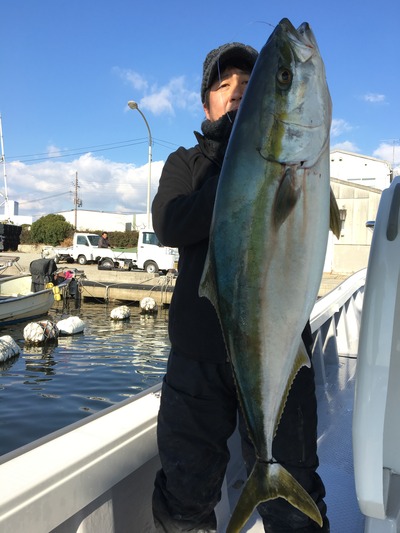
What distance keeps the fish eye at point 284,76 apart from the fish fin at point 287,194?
26 centimetres

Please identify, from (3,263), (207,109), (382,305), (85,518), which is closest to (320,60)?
(207,109)

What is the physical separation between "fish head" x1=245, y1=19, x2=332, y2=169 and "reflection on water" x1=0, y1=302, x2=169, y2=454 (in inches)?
263

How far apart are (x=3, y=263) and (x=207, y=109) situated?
19240 millimetres

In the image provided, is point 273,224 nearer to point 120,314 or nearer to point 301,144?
point 301,144

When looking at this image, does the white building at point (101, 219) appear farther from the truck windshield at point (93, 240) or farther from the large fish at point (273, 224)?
the large fish at point (273, 224)

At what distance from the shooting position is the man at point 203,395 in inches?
69.6

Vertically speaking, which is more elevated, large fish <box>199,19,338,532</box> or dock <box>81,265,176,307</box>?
large fish <box>199,19,338,532</box>

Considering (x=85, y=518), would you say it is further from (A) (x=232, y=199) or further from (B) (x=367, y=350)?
(A) (x=232, y=199)

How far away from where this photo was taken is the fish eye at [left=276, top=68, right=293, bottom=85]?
1.33 meters

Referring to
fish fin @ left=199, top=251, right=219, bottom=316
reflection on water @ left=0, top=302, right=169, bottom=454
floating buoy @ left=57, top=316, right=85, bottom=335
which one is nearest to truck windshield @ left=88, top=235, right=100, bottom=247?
reflection on water @ left=0, top=302, right=169, bottom=454

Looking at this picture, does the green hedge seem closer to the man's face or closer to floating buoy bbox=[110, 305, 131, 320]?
floating buoy bbox=[110, 305, 131, 320]

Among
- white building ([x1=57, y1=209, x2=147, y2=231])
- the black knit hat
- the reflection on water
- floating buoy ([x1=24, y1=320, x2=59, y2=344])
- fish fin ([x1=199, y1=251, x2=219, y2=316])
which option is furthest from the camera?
white building ([x1=57, y1=209, x2=147, y2=231])

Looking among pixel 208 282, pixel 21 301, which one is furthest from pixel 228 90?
pixel 21 301

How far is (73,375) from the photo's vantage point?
1036 cm
